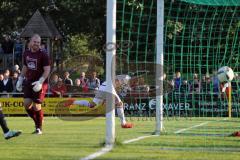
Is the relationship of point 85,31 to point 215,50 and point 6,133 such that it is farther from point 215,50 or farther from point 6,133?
point 6,133

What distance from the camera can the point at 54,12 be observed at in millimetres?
45656

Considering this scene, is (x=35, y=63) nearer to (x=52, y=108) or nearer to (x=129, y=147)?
(x=129, y=147)

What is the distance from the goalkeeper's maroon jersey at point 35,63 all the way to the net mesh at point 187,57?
352 centimetres

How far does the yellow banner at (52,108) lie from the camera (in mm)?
24188

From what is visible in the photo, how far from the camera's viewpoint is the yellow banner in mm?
24188

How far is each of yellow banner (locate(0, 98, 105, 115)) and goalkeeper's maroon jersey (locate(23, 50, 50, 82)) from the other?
34.2ft

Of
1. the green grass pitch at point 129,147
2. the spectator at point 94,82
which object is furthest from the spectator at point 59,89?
the green grass pitch at point 129,147

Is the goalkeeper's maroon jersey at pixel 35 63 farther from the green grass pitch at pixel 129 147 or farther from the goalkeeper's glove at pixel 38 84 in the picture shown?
the green grass pitch at pixel 129 147

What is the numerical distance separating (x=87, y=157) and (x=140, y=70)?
13.3 m

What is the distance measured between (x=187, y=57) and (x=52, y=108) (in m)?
8.14

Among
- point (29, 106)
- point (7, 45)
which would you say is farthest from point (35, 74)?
point (7, 45)

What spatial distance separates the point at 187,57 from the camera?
18594 mm

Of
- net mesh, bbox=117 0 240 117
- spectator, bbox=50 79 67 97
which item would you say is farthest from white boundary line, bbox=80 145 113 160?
spectator, bbox=50 79 67 97

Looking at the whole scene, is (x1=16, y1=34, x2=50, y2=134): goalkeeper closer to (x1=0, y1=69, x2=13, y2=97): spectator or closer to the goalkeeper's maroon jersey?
the goalkeeper's maroon jersey
